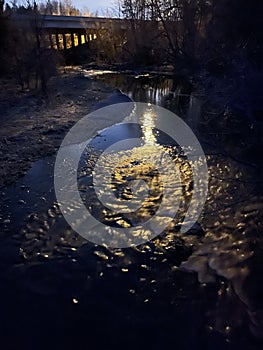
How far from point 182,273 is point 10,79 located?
1924 centimetres

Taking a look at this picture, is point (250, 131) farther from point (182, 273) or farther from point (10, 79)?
→ point (10, 79)

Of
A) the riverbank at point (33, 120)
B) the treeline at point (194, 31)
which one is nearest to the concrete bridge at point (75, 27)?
the treeline at point (194, 31)

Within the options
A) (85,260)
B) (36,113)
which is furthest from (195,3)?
(85,260)

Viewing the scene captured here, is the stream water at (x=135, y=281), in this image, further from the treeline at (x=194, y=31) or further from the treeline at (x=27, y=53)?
the treeline at (x=27, y=53)

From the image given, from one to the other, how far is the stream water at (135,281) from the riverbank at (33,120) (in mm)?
1668

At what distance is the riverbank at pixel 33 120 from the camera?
350 inches

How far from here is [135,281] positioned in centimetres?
486

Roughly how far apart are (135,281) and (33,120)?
9087 mm

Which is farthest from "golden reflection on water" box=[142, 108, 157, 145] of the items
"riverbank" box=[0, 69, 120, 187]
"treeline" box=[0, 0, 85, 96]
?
"treeline" box=[0, 0, 85, 96]

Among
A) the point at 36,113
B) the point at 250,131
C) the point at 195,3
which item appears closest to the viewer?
the point at 250,131

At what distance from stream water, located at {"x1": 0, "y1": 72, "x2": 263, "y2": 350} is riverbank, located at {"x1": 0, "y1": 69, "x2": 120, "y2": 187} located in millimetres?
1668

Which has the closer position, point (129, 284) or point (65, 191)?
point (129, 284)

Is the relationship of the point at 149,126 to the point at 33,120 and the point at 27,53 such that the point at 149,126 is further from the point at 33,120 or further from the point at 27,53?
the point at 27,53

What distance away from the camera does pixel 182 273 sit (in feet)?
16.3
